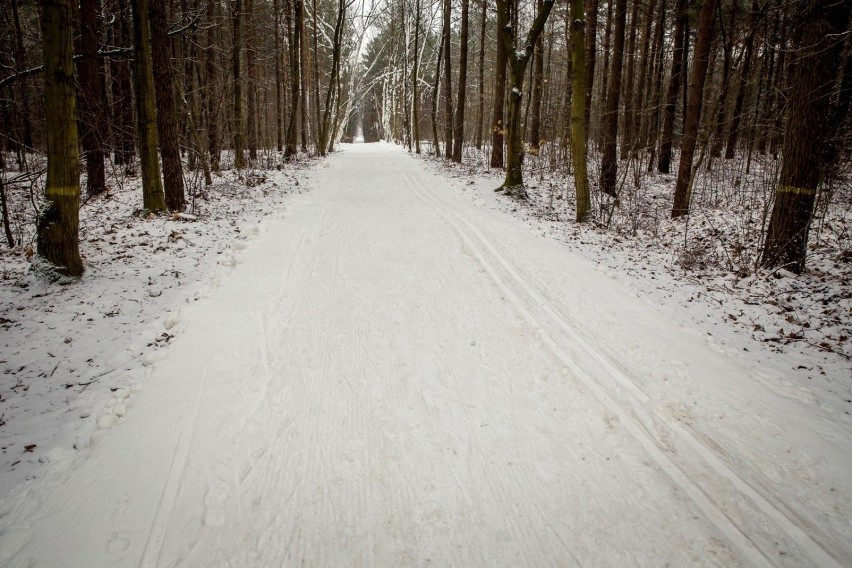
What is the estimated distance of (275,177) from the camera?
15555 millimetres

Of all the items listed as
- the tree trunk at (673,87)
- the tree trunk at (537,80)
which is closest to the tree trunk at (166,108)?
the tree trunk at (537,80)

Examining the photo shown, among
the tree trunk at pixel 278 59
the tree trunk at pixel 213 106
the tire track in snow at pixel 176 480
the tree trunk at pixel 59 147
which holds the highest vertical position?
the tree trunk at pixel 278 59

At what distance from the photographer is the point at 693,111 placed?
1079 cm

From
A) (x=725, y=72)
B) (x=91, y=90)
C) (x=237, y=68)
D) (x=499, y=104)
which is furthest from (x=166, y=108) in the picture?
(x=725, y=72)

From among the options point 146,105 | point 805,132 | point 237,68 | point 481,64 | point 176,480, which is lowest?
point 176,480

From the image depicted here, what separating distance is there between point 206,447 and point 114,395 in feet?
4.13

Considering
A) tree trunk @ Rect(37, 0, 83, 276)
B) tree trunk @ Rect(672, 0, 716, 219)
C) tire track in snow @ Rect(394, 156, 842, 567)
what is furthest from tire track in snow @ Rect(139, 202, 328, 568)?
tree trunk @ Rect(672, 0, 716, 219)

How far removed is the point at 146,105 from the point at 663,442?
11.0m

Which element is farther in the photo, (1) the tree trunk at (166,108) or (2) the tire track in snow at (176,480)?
(1) the tree trunk at (166,108)

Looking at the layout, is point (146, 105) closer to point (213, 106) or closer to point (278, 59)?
point (213, 106)

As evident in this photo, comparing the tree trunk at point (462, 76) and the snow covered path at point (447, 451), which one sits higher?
the tree trunk at point (462, 76)

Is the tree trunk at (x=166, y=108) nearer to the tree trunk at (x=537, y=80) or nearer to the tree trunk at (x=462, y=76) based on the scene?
the tree trunk at (x=537, y=80)

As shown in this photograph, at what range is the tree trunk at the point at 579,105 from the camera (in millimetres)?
9273

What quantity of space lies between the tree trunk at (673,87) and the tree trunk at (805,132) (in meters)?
10.9
